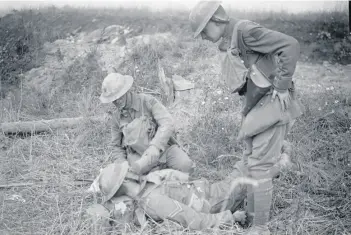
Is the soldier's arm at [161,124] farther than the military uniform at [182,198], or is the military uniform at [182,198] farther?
the soldier's arm at [161,124]

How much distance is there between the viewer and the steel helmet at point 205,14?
298cm

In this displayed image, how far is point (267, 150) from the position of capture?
3.10m

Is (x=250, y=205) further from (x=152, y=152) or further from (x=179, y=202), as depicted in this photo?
(x=152, y=152)

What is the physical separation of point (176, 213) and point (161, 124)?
50.0 inches

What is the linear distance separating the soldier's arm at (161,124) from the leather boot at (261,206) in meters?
1.29

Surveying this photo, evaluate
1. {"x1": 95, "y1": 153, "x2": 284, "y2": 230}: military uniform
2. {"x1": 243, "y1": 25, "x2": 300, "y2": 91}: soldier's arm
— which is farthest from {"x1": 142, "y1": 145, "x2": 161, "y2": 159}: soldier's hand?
{"x1": 243, "y1": 25, "x2": 300, "y2": 91}: soldier's arm

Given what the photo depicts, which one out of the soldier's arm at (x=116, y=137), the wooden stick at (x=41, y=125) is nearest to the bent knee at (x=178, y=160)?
the soldier's arm at (x=116, y=137)

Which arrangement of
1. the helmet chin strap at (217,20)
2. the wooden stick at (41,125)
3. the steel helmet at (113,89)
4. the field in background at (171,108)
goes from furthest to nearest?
the wooden stick at (41,125)
the steel helmet at (113,89)
the field in background at (171,108)
the helmet chin strap at (217,20)

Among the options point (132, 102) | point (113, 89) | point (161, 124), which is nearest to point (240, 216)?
point (161, 124)

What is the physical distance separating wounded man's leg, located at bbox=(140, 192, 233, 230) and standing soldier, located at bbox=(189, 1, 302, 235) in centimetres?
44

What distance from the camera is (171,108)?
6.65m

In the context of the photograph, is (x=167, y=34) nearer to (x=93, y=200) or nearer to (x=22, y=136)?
(x=22, y=136)

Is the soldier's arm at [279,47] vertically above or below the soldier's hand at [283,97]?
above

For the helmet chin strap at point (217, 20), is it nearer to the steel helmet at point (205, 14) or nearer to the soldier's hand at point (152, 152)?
the steel helmet at point (205, 14)
